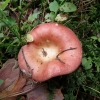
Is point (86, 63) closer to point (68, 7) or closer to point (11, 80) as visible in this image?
point (68, 7)

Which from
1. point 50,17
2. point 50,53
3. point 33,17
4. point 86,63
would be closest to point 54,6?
point 50,17

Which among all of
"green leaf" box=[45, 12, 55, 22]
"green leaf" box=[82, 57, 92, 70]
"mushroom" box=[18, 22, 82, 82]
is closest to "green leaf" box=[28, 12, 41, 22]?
"green leaf" box=[45, 12, 55, 22]

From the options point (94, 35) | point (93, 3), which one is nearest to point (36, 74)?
point (94, 35)

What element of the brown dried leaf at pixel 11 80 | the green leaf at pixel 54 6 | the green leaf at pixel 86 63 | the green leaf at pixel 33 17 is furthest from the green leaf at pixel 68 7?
the brown dried leaf at pixel 11 80

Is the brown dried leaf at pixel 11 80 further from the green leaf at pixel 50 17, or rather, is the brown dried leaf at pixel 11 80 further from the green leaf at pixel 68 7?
the green leaf at pixel 68 7

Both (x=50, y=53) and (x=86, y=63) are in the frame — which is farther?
(x=86, y=63)

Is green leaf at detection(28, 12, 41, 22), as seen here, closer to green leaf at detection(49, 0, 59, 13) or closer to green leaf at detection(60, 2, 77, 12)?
green leaf at detection(49, 0, 59, 13)
